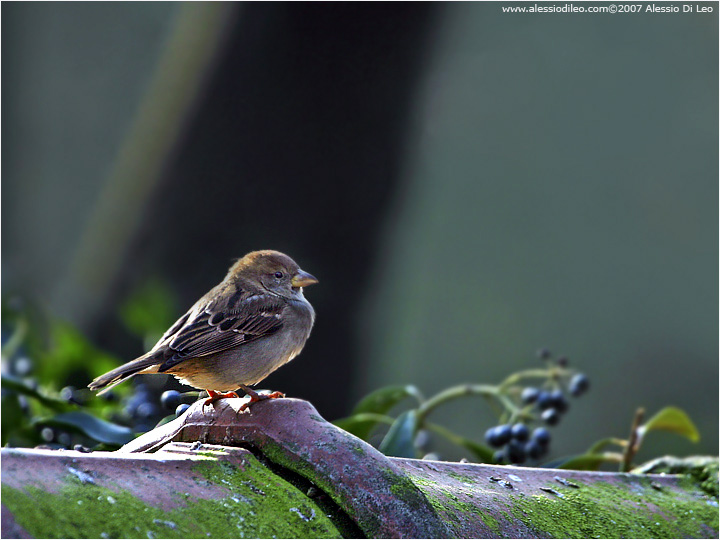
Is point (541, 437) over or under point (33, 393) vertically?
over

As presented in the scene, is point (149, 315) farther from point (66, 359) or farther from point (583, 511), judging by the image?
point (583, 511)

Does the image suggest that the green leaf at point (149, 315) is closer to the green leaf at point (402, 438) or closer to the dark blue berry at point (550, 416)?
the green leaf at point (402, 438)

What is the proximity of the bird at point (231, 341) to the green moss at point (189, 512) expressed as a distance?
983 millimetres

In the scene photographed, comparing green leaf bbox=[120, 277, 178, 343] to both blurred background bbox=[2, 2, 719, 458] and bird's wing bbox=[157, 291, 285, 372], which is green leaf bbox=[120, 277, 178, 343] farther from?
bird's wing bbox=[157, 291, 285, 372]

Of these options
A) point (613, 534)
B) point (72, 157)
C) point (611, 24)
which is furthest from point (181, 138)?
point (611, 24)

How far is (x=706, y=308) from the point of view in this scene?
13.9m

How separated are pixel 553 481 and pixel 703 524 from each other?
0.38 m

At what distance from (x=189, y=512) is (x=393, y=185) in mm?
4387

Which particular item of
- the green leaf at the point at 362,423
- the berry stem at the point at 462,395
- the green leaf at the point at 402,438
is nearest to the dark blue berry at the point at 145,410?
the green leaf at the point at 362,423

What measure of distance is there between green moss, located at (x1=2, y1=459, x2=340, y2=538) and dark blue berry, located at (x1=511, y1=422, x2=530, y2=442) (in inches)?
72.1

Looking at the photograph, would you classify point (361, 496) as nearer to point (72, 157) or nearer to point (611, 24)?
point (72, 157)

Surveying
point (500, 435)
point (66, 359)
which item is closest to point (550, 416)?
point (500, 435)

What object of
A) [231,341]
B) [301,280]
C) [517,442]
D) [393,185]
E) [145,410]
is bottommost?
[145,410]

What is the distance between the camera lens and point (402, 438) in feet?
9.67
